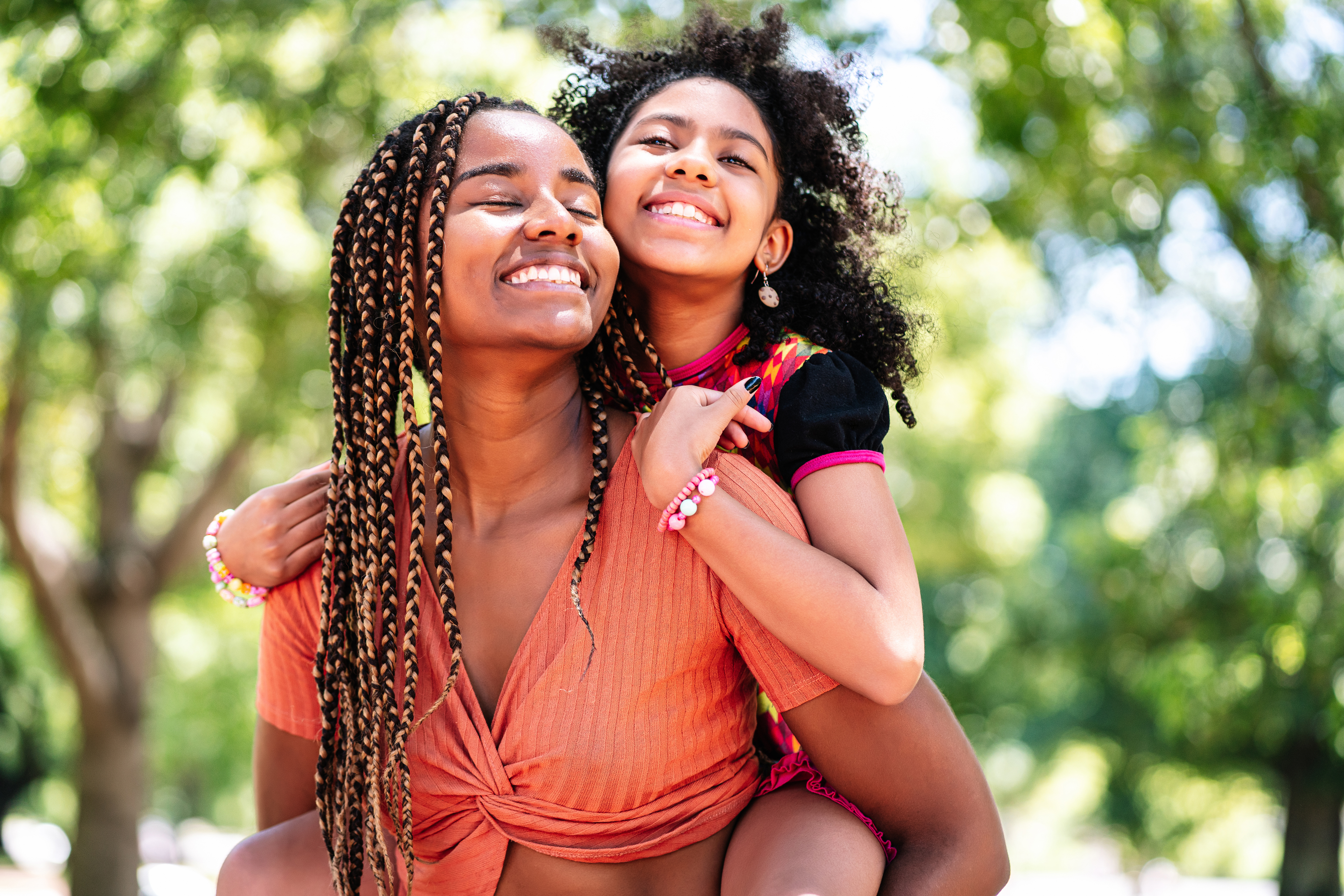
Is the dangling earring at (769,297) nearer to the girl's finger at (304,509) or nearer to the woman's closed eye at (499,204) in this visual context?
the woman's closed eye at (499,204)

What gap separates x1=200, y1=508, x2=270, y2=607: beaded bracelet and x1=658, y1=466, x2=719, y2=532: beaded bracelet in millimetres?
1047

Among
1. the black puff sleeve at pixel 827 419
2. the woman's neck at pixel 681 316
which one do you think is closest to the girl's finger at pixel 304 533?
the woman's neck at pixel 681 316

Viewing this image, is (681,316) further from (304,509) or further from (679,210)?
(304,509)

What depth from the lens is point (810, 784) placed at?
2.34 meters

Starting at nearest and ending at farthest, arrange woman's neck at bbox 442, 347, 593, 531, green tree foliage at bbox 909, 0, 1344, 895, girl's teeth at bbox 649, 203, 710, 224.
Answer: woman's neck at bbox 442, 347, 593, 531
girl's teeth at bbox 649, 203, 710, 224
green tree foliage at bbox 909, 0, 1344, 895

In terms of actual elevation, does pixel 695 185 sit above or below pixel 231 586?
above

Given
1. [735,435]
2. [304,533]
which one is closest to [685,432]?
[735,435]

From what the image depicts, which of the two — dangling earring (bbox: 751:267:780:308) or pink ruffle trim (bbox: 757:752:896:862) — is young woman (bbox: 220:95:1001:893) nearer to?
pink ruffle trim (bbox: 757:752:896:862)

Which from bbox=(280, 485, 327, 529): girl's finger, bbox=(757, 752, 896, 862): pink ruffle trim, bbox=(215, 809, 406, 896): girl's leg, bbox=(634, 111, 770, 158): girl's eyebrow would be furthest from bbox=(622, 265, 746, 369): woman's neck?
bbox=(215, 809, 406, 896): girl's leg

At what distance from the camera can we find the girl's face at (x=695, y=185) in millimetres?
2756

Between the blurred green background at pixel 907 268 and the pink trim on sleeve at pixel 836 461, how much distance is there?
1013 millimetres

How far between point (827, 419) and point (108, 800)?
32.4 feet

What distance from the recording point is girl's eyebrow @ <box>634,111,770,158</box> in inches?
115

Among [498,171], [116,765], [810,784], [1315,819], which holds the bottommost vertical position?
[1315,819]
